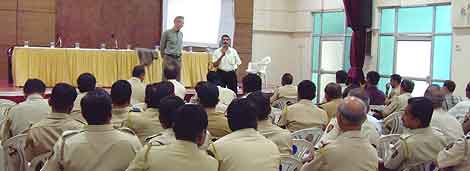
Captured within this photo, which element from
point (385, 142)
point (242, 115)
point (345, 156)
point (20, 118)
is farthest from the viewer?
point (385, 142)

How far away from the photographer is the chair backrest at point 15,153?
3842mm

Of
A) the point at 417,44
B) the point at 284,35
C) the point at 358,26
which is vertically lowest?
the point at 417,44

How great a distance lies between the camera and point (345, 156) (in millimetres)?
3178

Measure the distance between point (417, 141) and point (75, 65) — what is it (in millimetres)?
7547

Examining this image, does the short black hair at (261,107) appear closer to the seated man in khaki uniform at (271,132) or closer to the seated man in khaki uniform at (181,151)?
the seated man in khaki uniform at (271,132)

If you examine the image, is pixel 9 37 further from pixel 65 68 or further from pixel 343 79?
pixel 343 79

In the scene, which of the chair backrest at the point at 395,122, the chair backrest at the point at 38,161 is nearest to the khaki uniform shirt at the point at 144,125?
the chair backrest at the point at 38,161

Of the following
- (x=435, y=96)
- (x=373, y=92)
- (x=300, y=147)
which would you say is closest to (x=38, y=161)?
(x=300, y=147)

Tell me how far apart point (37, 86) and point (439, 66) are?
860 cm

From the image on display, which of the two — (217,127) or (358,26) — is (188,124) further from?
(358,26)

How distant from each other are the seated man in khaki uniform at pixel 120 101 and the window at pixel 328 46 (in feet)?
32.9

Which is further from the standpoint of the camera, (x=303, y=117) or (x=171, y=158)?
(x=303, y=117)

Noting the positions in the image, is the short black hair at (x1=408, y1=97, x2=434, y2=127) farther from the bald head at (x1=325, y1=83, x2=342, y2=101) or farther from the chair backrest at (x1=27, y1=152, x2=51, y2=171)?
the chair backrest at (x1=27, y1=152, x2=51, y2=171)

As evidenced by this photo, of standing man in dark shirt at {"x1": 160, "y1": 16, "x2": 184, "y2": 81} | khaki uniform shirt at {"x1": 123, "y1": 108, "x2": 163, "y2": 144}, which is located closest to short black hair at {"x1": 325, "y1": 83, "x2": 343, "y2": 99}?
khaki uniform shirt at {"x1": 123, "y1": 108, "x2": 163, "y2": 144}
